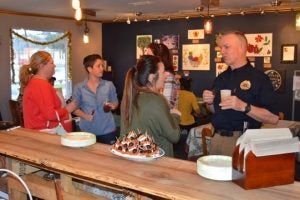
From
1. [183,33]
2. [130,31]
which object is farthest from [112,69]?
[183,33]

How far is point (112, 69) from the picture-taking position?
913cm

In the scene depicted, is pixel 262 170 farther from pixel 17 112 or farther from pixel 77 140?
pixel 17 112

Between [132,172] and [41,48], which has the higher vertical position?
[41,48]

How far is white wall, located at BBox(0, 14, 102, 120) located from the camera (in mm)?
7426

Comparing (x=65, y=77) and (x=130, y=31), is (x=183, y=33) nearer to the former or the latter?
(x=130, y=31)

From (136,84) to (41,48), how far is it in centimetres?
653

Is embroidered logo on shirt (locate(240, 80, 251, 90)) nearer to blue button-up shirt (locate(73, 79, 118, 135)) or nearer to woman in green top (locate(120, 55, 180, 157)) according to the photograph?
woman in green top (locate(120, 55, 180, 157))

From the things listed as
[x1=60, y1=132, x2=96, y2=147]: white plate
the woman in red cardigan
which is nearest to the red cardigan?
the woman in red cardigan

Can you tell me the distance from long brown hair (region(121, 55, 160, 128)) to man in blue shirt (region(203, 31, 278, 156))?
426 millimetres

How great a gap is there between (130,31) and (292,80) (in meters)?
3.98

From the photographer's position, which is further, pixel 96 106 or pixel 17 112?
pixel 17 112

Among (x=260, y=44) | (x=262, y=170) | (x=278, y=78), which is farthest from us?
(x=260, y=44)

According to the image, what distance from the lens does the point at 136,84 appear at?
2.26 m

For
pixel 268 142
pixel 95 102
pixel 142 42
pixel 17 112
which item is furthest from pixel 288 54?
pixel 268 142
